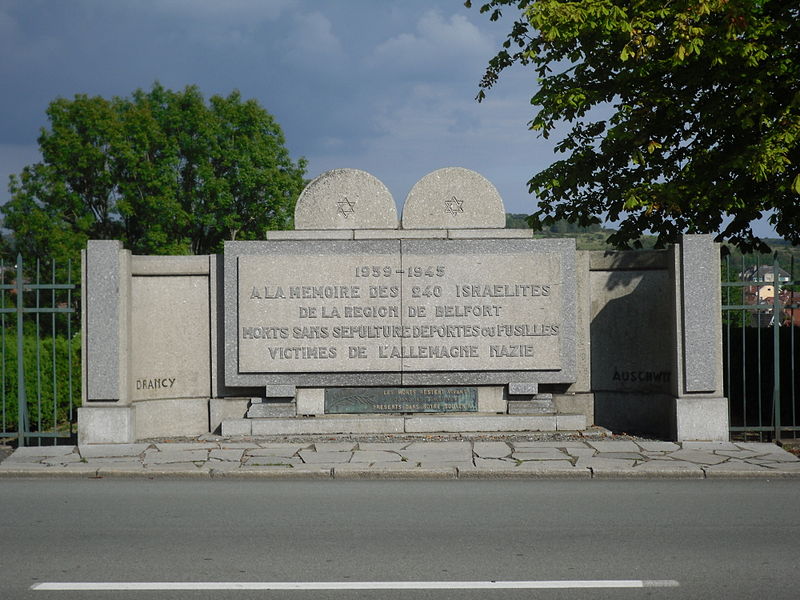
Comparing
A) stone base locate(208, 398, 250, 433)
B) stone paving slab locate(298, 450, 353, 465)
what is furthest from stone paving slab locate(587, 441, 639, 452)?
stone base locate(208, 398, 250, 433)

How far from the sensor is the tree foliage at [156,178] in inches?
1332

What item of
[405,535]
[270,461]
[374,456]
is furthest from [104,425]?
[405,535]

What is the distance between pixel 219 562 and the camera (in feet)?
16.6

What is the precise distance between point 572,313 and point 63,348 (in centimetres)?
848

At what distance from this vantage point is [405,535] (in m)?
5.72

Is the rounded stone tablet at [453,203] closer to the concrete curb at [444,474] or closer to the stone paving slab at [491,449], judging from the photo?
the stone paving slab at [491,449]

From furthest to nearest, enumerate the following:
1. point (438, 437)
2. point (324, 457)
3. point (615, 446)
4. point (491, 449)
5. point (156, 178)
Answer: point (156, 178), point (438, 437), point (615, 446), point (491, 449), point (324, 457)

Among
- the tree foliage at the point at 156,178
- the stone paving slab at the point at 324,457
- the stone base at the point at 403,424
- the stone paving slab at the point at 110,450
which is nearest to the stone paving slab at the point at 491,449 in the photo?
the stone base at the point at 403,424

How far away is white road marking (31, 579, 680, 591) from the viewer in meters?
4.55

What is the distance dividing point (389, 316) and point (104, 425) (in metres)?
3.74

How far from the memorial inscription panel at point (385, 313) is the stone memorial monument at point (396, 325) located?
0.06 ft

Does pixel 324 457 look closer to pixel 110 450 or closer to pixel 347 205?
pixel 110 450

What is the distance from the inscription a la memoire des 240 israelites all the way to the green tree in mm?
3096

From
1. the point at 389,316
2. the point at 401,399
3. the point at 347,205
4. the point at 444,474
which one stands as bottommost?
the point at 444,474
